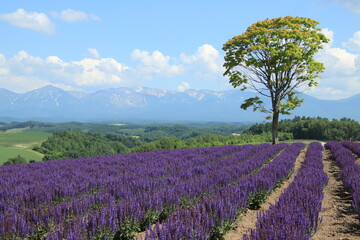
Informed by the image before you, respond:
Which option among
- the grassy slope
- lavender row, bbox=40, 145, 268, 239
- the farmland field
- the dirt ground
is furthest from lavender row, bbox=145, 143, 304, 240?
the grassy slope

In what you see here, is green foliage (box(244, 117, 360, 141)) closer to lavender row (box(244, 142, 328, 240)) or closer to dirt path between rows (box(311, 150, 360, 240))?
dirt path between rows (box(311, 150, 360, 240))

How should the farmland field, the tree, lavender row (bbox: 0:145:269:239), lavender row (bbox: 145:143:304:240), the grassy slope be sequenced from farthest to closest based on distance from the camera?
1. the grassy slope
2. the tree
3. lavender row (bbox: 0:145:269:239)
4. the farmland field
5. lavender row (bbox: 145:143:304:240)

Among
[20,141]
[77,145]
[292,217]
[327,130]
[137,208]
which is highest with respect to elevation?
[327,130]

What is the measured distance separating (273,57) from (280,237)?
22.0 metres

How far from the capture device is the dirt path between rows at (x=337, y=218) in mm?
5266

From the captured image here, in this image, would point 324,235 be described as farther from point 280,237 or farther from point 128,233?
point 128,233

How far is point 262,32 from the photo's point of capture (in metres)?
23.1

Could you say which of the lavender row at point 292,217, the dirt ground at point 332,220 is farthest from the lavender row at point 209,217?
the lavender row at point 292,217

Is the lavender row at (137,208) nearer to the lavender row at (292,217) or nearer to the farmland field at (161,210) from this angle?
the farmland field at (161,210)

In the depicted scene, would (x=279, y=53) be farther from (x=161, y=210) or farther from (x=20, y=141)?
(x=20, y=141)

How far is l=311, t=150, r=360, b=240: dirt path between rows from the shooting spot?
527cm

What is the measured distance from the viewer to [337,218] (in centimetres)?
627

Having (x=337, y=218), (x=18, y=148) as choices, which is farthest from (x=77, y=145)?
(x=337, y=218)

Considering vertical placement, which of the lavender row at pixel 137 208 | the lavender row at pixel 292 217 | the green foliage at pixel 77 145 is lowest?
the green foliage at pixel 77 145
